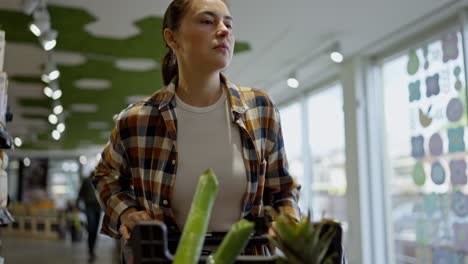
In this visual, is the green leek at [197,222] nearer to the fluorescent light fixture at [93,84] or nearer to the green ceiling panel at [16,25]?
the green ceiling panel at [16,25]

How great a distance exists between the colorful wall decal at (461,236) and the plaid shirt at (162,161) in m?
3.96

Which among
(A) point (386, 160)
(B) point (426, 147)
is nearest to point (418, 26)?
(B) point (426, 147)

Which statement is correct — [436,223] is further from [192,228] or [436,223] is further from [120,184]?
[192,228]

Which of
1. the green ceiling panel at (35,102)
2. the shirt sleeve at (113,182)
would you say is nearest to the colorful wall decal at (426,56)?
the shirt sleeve at (113,182)

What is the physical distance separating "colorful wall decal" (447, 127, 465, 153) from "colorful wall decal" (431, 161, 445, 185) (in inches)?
9.6

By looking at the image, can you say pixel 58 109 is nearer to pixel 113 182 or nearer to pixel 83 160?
pixel 113 182

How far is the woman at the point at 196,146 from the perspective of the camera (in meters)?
1.10

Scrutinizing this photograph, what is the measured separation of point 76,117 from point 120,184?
420 inches

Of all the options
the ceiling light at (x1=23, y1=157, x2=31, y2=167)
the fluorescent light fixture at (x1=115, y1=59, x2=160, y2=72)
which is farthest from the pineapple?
the ceiling light at (x1=23, y1=157, x2=31, y2=167)

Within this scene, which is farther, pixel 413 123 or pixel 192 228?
pixel 413 123

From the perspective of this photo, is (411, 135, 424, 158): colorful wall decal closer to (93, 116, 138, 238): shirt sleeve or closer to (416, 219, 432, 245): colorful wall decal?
(416, 219, 432, 245): colorful wall decal

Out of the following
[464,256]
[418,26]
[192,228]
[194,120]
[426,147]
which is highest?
[418,26]

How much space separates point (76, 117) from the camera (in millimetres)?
11242

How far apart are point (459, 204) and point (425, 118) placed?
40.5 inches
